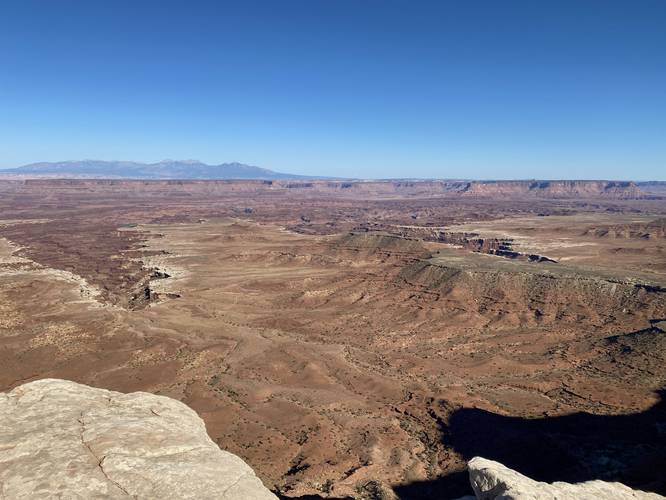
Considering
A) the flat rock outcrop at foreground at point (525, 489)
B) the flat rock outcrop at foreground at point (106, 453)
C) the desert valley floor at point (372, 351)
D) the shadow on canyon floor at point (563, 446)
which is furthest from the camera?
the desert valley floor at point (372, 351)

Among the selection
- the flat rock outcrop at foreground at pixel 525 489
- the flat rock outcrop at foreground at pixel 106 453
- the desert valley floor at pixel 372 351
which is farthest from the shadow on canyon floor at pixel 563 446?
the flat rock outcrop at foreground at pixel 106 453

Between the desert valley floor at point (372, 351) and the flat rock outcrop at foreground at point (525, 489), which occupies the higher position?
the flat rock outcrop at foreground at point (525, 489)

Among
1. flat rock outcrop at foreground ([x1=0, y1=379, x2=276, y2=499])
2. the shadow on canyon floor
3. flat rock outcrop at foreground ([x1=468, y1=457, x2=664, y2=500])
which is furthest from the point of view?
the shadow on canyon floor

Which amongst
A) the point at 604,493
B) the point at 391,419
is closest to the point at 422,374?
the point at 391,419

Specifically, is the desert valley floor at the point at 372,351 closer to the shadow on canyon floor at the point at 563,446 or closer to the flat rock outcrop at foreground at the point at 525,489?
the shadow on canyon floor at the point at 563,446

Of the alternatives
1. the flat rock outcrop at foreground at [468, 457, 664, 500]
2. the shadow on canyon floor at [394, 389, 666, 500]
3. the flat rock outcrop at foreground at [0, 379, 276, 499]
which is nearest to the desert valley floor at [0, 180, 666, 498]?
the shadow on canyon floor at [394, 389, 666, 500]

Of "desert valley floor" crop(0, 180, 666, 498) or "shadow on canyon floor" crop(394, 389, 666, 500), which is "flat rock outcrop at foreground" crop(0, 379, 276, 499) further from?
"shadow on canyon floor" crop(394, 389, 666, 500)
